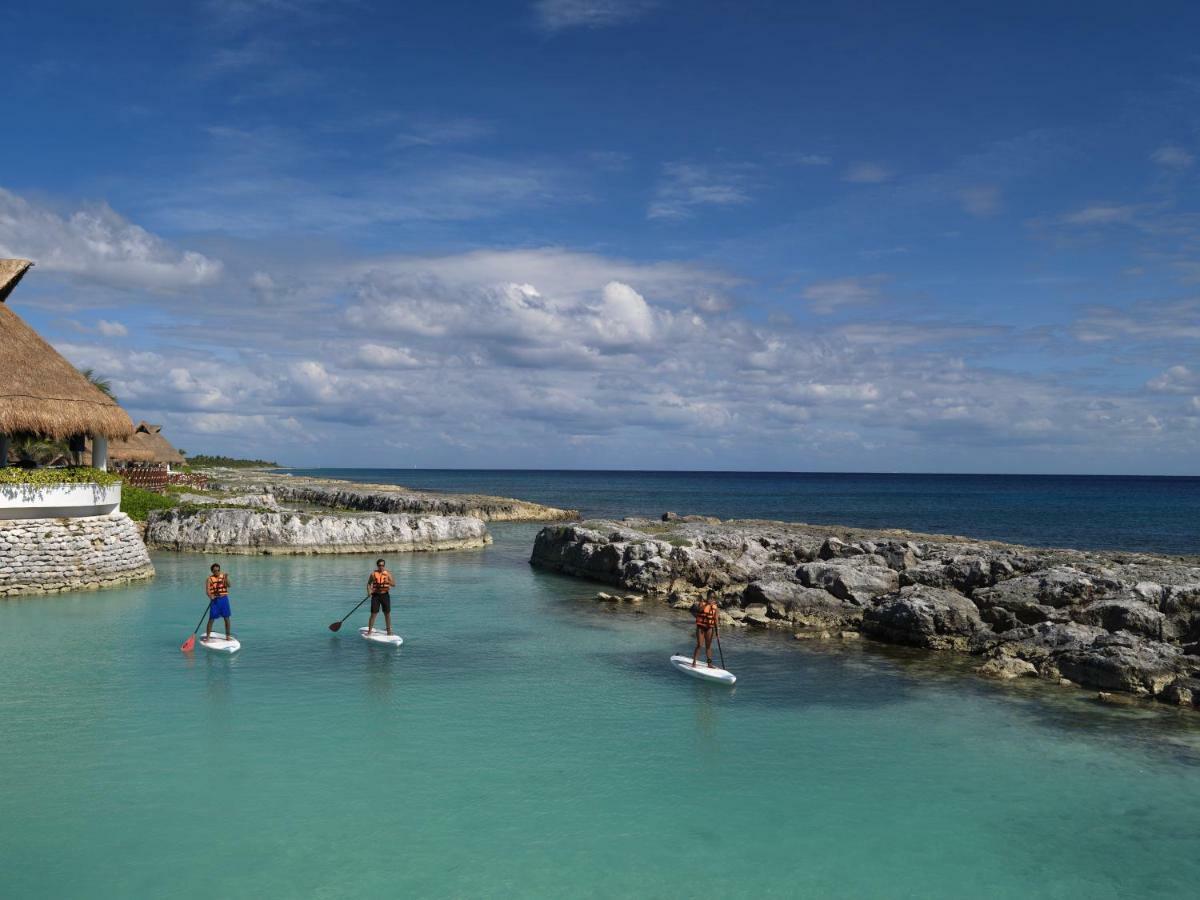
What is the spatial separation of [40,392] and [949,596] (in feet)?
96.4

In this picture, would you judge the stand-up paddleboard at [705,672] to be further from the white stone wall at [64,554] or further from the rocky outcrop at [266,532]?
the rocky outcrop at [266,532]

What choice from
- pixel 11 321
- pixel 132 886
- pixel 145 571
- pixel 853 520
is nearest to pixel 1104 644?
pixel 132 886

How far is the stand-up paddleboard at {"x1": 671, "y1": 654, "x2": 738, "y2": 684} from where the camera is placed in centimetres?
1942

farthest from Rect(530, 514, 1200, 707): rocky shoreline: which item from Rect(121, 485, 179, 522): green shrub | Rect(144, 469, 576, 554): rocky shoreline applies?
Rect(121, 485, 179, 522): green shrub

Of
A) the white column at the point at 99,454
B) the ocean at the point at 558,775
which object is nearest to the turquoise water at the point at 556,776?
the ocean at the point at 558,775

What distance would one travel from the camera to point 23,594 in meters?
27.3

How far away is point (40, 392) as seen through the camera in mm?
27328

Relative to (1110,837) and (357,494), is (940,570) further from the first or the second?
(357,494)

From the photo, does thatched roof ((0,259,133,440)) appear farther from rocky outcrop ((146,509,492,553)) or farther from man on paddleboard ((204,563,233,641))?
rocky outcrop ((146,509,492,553))

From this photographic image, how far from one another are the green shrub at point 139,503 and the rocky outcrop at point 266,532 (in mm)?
671

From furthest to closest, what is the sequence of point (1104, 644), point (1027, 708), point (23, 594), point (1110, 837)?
point (23, 594)
point (1104, 644)
point (1027, 708)
point (1110, 837)

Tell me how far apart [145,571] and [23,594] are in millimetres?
4864

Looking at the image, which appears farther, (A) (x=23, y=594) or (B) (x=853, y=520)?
(B) (x=853, y=520)

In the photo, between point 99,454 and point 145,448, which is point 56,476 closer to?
point 99,454
